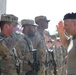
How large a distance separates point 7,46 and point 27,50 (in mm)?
1130

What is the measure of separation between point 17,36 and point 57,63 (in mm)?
3100

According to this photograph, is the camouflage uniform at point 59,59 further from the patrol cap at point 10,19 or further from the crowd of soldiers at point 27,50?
the patrol cap at point 10,19

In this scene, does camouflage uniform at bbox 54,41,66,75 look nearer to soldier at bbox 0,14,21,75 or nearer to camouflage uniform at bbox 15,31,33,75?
camouflage uniform at bbox 15,31,33,75

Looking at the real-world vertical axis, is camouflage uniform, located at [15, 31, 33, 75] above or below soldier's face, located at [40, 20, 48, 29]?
below

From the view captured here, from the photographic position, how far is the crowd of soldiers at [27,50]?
4.97 metres

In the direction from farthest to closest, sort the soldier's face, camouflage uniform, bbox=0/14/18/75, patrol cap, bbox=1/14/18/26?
the soldier's face
patrol cap, bbox=1/14/18/26
camouflage uniform, bbox=0/14/18/75

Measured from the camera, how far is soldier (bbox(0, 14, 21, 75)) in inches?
190

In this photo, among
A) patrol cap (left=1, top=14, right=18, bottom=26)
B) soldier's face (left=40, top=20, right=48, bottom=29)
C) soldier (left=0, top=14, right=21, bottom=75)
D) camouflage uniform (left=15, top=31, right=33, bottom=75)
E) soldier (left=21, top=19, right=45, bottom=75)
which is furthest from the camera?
soldier's face (left=40, top=20, right=48, bottom=29)

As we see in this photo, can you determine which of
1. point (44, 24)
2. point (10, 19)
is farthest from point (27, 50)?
point (44, 24)

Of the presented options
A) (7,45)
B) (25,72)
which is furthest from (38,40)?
(7,45)

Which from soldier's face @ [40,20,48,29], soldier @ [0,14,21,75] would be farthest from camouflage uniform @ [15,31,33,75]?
soldier's face @ [40,20,48,29]

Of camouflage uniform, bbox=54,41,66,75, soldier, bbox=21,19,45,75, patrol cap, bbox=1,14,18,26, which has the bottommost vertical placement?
camouflage uniform, bbox=54,41,66,75

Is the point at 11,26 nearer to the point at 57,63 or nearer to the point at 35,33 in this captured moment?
the point at 35,33

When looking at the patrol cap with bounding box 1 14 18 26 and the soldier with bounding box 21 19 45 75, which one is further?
the soldier with bounding box 21 19 45 75
